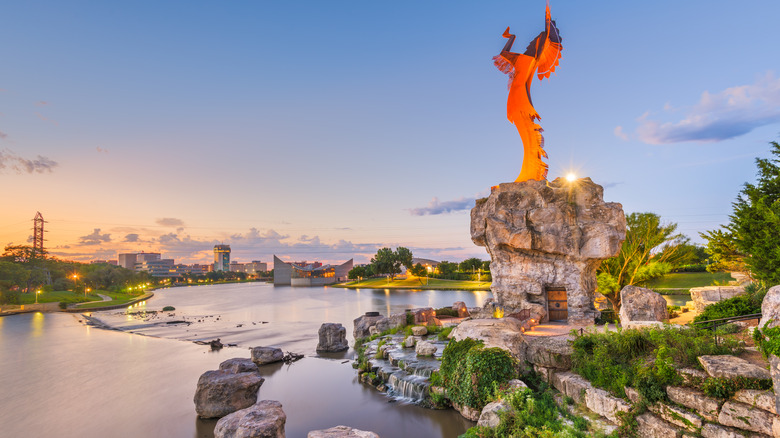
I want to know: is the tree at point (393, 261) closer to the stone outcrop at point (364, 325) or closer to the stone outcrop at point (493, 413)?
the stone outcrop at point (364, 325)

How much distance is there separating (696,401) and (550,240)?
568 inches

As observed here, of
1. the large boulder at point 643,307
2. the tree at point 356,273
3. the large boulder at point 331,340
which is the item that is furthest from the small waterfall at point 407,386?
the tree at point 356,273

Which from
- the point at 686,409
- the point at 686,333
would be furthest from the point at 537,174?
the point at 686,409

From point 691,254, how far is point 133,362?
49198mm

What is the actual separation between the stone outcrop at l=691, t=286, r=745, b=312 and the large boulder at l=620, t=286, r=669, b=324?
3079mm

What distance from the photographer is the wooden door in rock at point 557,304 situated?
871 inches

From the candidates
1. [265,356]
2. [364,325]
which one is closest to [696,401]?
[265,356]

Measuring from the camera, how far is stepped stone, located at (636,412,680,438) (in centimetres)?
770

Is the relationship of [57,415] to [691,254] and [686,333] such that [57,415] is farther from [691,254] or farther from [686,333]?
[691,254]

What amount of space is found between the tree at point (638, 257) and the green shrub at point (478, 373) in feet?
78.1

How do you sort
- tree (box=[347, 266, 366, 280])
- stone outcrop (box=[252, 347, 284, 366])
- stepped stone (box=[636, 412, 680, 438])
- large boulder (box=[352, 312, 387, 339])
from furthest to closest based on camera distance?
tree (box=[347, 266, 366, 280]) → large boulder (box=[352, 312, 387, 339]) → stone outcrop (box=[252, 347, 284, 366]) → stepped stone (box=[636, 412, 680, 438])

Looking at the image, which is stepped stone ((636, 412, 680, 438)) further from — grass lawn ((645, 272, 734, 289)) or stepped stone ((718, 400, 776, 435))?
grass lawn ((645, 272, 734, 289))

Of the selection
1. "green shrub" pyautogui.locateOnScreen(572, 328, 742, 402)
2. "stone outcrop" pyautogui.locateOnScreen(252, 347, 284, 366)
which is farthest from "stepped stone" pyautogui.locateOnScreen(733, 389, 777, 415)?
"stone outcrop" pyautogui.locateOnScreen(252, 347, 284, 366)

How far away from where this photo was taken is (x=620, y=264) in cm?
3297
